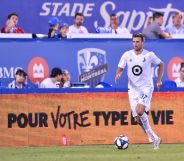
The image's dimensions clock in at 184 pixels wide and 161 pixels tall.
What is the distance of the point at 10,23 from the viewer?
778 inches

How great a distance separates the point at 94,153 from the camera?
48.4 feet

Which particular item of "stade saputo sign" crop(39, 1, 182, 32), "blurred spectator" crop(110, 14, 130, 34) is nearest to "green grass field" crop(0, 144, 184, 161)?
"blurred spectator" crop(110, 14, 130, 34)

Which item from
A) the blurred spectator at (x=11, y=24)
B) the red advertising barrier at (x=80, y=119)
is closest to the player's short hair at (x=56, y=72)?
A: the red advertising barrier at (x=80, y=119)

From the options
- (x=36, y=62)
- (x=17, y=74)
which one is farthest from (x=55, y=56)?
(x=17, y=74)

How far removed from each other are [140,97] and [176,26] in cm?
562

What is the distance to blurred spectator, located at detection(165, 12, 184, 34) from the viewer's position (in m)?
21.3

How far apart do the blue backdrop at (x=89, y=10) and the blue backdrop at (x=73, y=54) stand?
82.2 inches

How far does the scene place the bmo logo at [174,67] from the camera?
20312mm

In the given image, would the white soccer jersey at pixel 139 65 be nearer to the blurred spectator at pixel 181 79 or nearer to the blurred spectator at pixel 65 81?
the blurred spectator at pixel 181 79

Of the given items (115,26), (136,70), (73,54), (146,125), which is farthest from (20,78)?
(115,26)

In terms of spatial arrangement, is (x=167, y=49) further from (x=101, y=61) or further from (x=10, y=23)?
(x=10, y=23)

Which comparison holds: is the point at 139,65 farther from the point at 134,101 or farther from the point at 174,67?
the point at 174,67

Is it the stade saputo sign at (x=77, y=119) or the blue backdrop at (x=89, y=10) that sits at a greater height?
the blue backdrop at (x=89, y=10)

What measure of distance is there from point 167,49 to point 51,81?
3.27m
